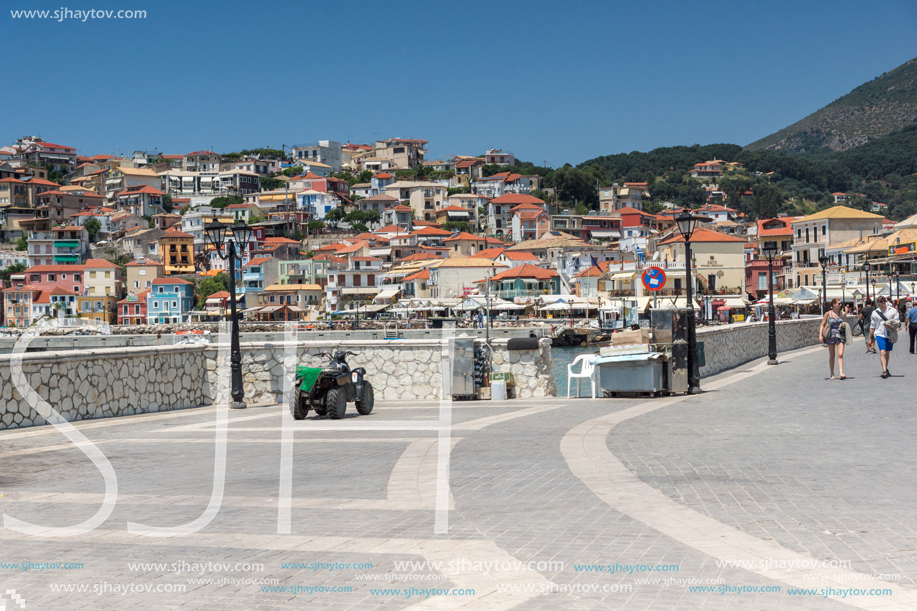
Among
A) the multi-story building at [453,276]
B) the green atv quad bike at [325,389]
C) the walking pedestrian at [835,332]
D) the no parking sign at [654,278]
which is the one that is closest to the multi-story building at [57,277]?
the multi-story building at [453,276]

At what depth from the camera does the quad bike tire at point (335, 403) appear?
13.2 metres

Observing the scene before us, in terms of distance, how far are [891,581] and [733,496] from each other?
2141 millimetres

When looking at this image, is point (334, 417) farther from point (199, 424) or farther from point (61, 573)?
point (61, 573)

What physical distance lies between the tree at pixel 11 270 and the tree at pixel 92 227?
14932 mm

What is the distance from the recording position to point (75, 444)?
10664 mm

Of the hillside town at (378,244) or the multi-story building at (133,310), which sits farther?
the multi-story building at (133,310)

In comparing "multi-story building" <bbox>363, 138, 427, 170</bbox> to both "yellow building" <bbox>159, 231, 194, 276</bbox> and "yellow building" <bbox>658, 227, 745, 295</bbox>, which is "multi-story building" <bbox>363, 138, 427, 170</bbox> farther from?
"yellow building" <bbox>658, 227, 745, 295</bbox>

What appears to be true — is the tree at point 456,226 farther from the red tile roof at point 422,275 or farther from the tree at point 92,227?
the tree at point 92,227

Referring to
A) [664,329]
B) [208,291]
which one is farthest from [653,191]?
[664,329]

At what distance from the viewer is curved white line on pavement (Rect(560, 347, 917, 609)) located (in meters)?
4.34

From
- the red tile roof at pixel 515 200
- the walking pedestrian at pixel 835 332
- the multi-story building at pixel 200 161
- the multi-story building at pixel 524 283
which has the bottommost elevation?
the walking pedestrian at pixel 835 332

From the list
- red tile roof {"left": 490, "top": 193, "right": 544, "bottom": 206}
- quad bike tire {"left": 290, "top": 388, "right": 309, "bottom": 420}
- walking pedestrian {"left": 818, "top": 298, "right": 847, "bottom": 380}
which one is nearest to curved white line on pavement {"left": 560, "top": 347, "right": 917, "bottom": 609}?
quad bike tire {"left": 290, "top": 388, "right": 309, "bottom": 420}

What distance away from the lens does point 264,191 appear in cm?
16125

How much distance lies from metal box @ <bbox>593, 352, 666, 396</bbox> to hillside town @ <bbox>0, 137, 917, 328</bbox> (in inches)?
1566
